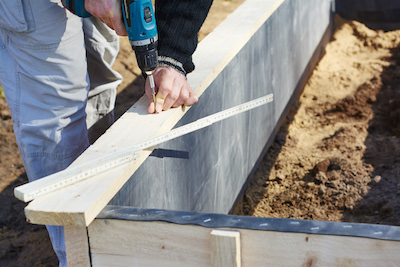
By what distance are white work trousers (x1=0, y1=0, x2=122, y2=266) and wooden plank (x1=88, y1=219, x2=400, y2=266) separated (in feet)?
2.67

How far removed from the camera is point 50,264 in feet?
9.58

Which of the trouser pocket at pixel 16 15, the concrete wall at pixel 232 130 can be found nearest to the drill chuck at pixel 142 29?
the concrete wall at pixel 232 130

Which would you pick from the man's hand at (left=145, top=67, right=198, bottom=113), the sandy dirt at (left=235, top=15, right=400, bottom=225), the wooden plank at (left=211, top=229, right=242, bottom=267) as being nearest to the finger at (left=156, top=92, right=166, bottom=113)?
the man's hand at (left=145, top=67, right=198, bottom=113)

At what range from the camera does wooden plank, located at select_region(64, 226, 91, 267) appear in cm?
167

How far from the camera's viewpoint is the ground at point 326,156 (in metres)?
3.08

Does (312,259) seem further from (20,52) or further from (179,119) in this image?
(20,52)

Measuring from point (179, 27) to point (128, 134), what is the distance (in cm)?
61

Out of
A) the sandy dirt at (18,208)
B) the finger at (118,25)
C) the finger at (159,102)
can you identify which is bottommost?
the sandy dirt at (18,208)

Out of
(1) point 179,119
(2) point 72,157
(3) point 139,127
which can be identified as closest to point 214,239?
(3) point 139,127

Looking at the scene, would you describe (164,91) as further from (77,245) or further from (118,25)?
(77,245)

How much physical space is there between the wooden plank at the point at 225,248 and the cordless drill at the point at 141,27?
82 centimetres

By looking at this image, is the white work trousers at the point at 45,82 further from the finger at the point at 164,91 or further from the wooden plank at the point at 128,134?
the finger at the point at 164,91

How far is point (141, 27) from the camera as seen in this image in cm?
200

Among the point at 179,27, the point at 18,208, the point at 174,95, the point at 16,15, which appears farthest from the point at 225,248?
the point at 18,208
